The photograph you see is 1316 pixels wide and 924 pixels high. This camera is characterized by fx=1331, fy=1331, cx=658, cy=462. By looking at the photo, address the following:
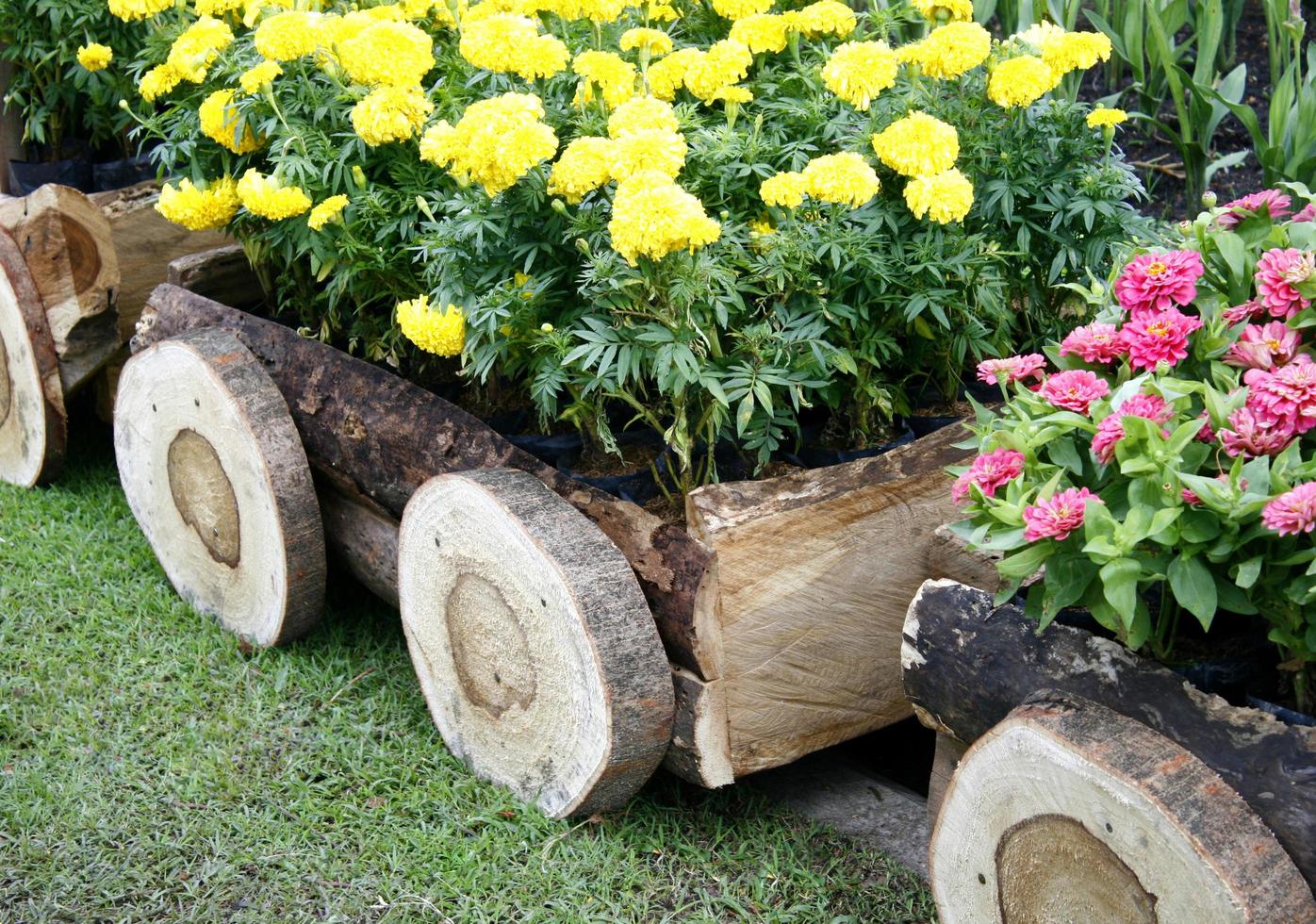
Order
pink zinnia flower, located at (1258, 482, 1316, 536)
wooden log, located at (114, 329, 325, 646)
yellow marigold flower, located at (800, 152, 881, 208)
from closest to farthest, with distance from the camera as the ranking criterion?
pink zinnia flower, located at (1258, 482, 1316, 536)
yellow marigold flower, located at (800, 152, 881, 208)
wooden log, located at (114, 329, 325, 646)

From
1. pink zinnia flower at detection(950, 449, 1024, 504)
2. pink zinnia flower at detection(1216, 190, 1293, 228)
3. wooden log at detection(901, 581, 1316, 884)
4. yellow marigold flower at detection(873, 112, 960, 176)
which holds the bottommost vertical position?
wooden log at detection(901, 581, 1316, 884)

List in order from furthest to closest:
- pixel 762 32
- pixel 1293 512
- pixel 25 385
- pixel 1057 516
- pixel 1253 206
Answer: pixel 25 385, pixel 762 32, pixel 1253 206, pixel 1057 516, pixel 1293 512

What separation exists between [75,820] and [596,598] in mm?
1213

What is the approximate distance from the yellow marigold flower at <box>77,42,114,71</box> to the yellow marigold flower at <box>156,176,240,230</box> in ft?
2.51

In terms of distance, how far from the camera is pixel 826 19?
2.63 metres

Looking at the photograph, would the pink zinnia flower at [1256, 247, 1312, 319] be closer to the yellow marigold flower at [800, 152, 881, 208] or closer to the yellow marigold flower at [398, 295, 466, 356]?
the yellow marigold flower at [800, 152, 881, 208]

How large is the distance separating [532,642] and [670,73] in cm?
113

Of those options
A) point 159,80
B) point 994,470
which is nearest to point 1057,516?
point 994,470

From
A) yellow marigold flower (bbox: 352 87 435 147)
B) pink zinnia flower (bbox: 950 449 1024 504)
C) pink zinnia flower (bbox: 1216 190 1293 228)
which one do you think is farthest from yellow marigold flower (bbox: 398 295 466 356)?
pink zinnia flower (bbox: 1216 190 1293 228)

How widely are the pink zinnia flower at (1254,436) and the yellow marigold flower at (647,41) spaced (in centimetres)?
136

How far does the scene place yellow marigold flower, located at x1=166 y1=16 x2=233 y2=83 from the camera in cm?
304

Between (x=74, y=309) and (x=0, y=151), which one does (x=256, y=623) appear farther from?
(x=0, y=151)

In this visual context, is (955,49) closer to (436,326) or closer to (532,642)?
(436,326)

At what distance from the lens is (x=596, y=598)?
229cm
